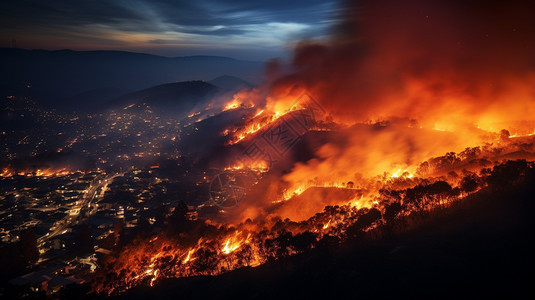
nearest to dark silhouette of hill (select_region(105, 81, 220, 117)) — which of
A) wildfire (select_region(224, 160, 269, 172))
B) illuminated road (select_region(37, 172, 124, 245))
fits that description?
illuminated road (select_region(37, 172, 124, 245))

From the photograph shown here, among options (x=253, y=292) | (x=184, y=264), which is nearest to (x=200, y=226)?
(x=184, y=264)

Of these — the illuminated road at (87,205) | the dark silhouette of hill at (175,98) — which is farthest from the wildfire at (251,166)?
the dark silhouette of hill at (175,98)

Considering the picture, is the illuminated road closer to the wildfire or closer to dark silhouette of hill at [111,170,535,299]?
dark silhouette of hill at [111,170,535,299]

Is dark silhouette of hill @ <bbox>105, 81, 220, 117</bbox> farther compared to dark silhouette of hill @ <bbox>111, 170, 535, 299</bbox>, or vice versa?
dark silhouette of hill @ <bbox>105, 81, 220, 117</bbox>

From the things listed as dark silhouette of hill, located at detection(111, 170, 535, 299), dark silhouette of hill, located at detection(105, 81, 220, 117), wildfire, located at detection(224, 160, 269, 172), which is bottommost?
dark silhouette of hill, located at detection(105, 81, 220, 117)

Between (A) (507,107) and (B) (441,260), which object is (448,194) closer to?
(B) (441,260)

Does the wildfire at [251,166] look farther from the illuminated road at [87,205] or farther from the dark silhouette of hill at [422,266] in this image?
the dark silhouette of hill at [422,266]
